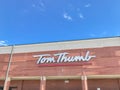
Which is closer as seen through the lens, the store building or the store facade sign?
the store building

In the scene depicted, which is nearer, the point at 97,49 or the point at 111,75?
the point at 111,75

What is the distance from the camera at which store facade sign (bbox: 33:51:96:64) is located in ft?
54.4

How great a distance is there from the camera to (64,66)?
1672 centimetres

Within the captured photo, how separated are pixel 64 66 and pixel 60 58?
3.22 ft

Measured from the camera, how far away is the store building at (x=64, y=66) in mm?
15945

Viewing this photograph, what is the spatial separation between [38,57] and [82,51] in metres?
4.77

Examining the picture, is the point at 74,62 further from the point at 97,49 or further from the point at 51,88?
the point at 51,88

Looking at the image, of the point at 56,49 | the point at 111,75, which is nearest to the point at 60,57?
the point at 56,49

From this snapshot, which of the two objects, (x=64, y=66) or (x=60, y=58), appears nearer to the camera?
(x=64, y=66)

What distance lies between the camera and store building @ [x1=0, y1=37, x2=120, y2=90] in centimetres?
1595

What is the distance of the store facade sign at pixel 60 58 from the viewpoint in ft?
54.4

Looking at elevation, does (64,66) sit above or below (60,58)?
below

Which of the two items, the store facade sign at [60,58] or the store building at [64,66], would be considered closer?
the store building at [64,66]

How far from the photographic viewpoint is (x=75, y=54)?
55.7 feet
